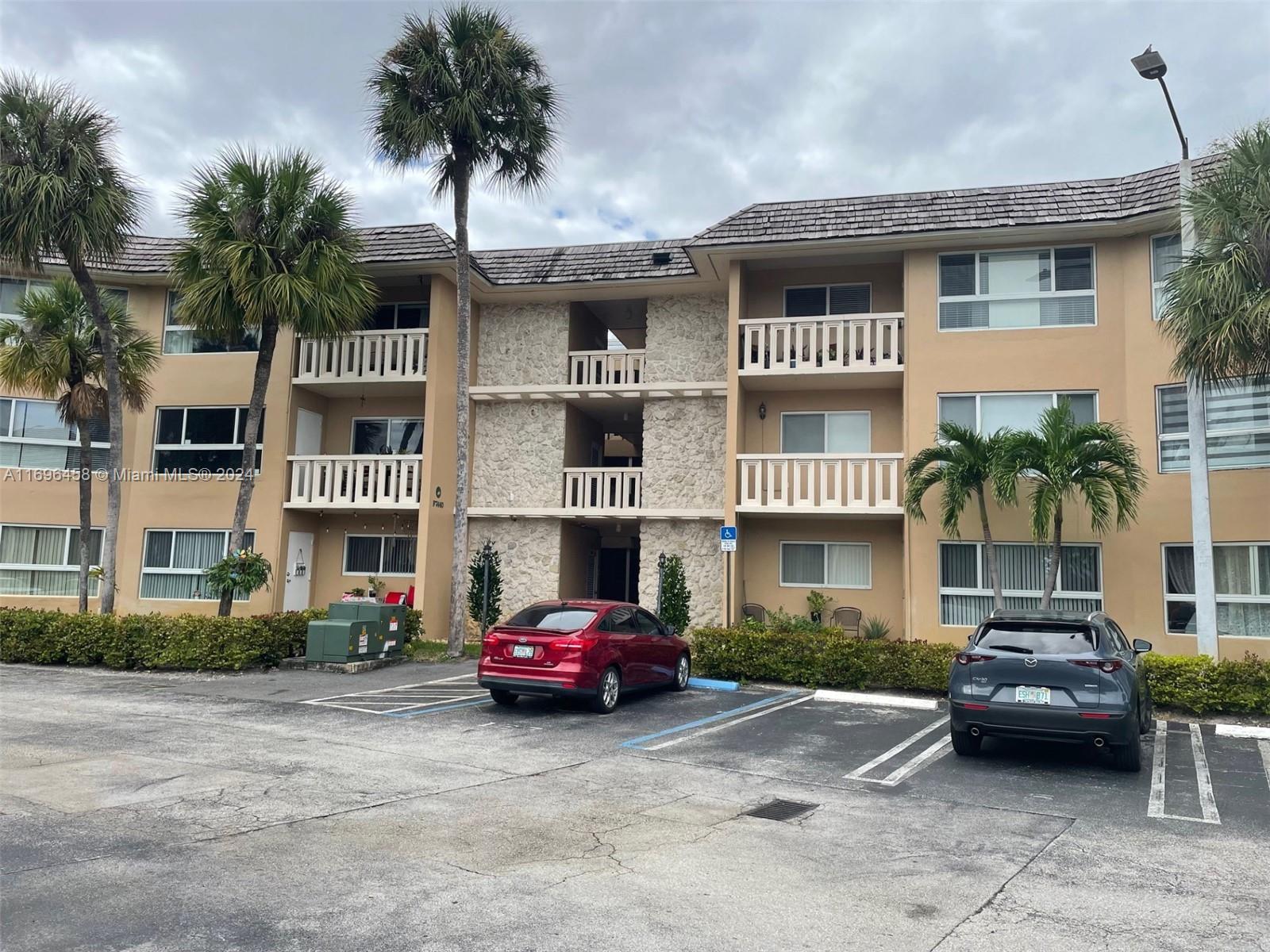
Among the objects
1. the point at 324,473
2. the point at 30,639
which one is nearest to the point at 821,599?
the point at 324,473

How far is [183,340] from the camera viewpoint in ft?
68.8

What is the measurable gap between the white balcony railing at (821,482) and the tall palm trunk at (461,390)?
5602 mm

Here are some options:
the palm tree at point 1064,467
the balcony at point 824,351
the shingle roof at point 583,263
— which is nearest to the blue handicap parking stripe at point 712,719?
the palm tree at point 1064,467

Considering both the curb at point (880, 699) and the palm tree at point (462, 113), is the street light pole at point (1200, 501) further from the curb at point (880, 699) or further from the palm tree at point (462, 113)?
the palm tree at point (462, 113)

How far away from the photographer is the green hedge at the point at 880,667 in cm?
1212

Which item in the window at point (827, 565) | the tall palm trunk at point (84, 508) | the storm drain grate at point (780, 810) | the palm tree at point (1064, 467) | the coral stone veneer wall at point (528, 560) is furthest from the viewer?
the coral stone veneer wall at point (528, 560)

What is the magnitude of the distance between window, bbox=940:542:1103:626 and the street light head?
7.48 m

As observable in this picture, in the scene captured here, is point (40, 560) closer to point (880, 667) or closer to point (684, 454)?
point (684, 454)

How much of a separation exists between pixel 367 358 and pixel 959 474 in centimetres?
1248

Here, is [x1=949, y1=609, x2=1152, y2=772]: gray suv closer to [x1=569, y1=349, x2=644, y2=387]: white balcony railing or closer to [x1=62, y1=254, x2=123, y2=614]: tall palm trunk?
[x1=569, y1=349, x2=644, y2=387]: white balcony railing

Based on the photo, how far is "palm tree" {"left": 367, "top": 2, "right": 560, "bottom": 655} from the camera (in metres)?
16.9

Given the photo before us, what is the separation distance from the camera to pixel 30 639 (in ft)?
53.6

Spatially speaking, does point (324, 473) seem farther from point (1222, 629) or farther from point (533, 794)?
point (1222, 629)

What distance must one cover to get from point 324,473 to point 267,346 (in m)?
3.70
